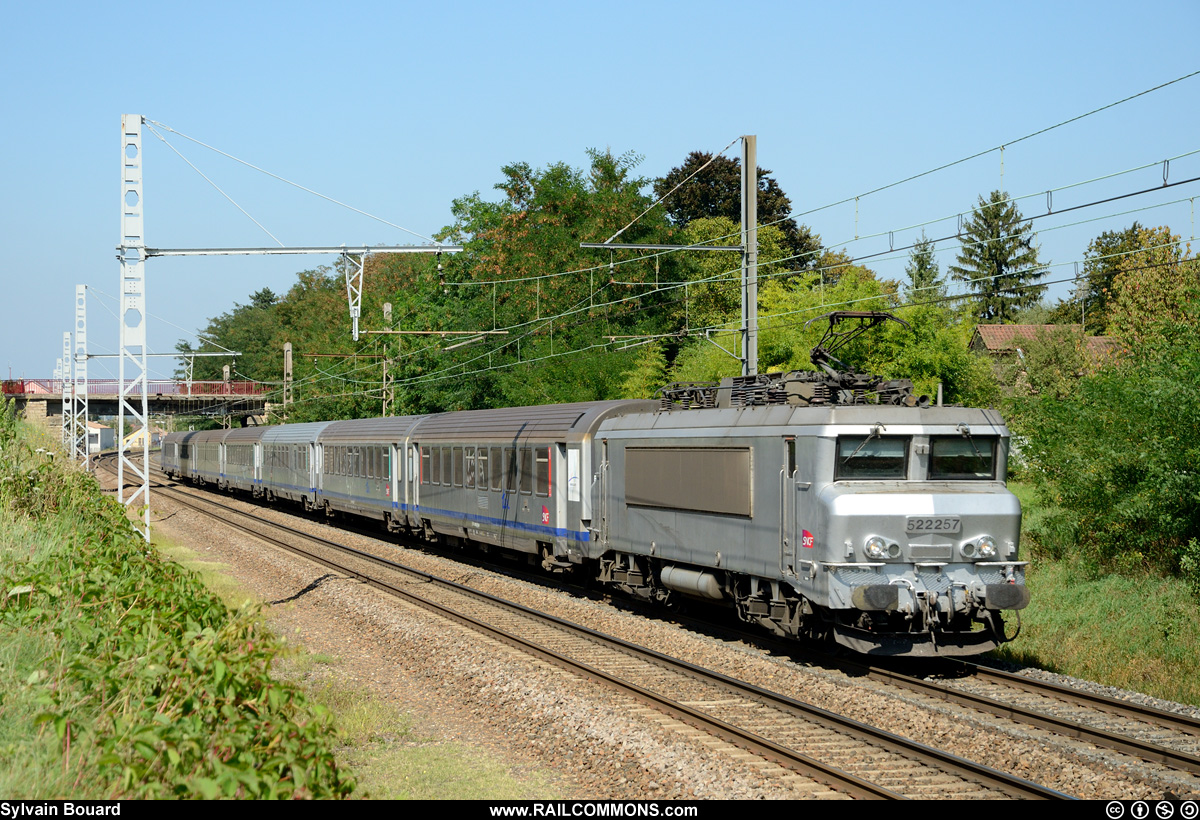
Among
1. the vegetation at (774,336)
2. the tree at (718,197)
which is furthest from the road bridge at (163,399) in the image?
the tree at (718,197)

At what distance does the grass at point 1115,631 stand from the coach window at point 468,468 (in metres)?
11.4

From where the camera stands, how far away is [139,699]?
6629 mm

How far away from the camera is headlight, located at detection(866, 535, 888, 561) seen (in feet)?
37.2

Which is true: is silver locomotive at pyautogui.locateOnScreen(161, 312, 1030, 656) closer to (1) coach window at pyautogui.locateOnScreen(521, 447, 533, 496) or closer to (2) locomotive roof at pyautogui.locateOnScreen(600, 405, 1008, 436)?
(2) locomotive roof at pyautogui.locateOnScreen(600, 405, 1008, 436)

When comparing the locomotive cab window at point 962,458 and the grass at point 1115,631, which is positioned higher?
the locomotive cab window at point 962,458

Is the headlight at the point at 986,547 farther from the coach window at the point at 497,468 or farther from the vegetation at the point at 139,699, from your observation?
the coach window at the point at 497,468

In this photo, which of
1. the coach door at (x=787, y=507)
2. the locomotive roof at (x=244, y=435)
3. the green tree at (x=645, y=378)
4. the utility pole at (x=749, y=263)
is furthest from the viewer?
the locomotive roof at (x=244, y=435)

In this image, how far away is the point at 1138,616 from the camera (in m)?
15.2

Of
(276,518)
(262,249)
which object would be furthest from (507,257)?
(262,249)

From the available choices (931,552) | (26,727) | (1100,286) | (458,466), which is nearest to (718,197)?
(1100,286)

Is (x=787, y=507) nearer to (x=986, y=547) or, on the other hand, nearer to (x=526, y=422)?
(x=986, y=547)

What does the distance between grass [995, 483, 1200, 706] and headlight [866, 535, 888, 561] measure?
3148 millimetres

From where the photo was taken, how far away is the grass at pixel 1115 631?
12.8 meters

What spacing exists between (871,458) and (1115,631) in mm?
5590
